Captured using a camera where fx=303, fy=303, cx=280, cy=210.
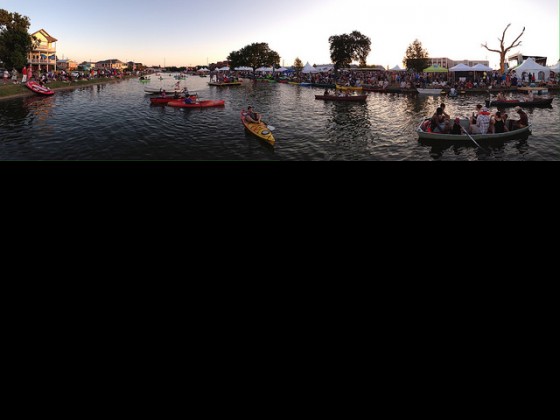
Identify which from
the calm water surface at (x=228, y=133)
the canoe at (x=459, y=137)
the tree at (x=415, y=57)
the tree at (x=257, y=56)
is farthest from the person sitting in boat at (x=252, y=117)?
the tree at (x=415, y=57)

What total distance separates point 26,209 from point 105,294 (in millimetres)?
750

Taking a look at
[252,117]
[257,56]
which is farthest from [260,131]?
[257,56]

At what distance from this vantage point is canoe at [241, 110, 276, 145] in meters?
13.4

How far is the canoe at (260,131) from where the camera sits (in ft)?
43.8

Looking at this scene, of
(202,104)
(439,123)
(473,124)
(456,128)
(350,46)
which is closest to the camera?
(350,46)

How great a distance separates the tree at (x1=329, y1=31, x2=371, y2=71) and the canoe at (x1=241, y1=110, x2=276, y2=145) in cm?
417

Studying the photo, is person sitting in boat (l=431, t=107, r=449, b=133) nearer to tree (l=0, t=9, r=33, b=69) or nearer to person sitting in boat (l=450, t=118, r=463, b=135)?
person sitting in boat (l=450, t=118, r=463, b=135)

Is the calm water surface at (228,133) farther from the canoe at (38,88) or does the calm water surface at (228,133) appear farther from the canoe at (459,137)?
the canoe at (38,88)

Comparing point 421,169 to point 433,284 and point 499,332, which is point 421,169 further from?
point 499,332

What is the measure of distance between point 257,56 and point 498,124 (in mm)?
11669

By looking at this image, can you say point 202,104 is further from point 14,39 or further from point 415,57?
point 415,57

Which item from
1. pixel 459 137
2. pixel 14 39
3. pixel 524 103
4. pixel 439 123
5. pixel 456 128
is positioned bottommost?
pixel 459 137

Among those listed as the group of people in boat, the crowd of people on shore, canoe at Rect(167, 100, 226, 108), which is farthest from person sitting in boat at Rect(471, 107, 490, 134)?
the crowd of people on shore

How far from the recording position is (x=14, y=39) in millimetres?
10312
